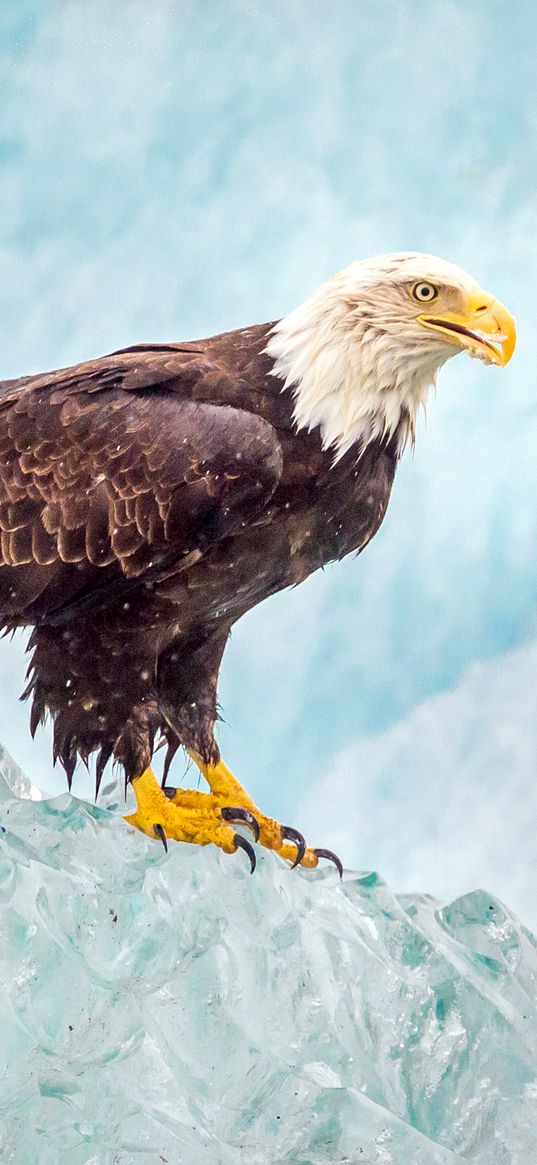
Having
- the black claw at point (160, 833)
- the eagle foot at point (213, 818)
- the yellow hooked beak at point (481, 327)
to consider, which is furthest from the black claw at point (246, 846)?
the yellow hooked beak at point (481, 327)

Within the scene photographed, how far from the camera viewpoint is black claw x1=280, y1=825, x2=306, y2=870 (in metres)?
5.61

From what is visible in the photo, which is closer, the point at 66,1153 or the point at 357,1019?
the point at 66,1153

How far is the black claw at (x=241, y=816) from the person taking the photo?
5461 mm

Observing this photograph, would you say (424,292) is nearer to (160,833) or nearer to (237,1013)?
(160,833)

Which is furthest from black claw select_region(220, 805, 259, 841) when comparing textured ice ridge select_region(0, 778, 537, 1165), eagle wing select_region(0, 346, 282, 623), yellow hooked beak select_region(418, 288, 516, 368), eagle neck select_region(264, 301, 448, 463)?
yellow hooked beak select_region(418, 288, 516, 368)

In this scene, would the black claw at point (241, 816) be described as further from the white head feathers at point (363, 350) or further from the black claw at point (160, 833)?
the white head feathers at point (363, 350)

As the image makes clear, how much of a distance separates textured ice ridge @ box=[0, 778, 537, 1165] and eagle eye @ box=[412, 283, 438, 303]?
6.50ft

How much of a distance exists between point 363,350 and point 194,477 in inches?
29.9

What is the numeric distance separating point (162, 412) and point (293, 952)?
6.13ft

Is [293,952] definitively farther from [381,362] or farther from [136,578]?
[381,362]

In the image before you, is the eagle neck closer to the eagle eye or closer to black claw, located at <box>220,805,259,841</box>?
the eagle eye

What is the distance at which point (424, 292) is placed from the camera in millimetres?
5109

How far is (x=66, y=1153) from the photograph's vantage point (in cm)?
450

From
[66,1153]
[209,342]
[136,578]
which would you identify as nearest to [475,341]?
[209,342]
